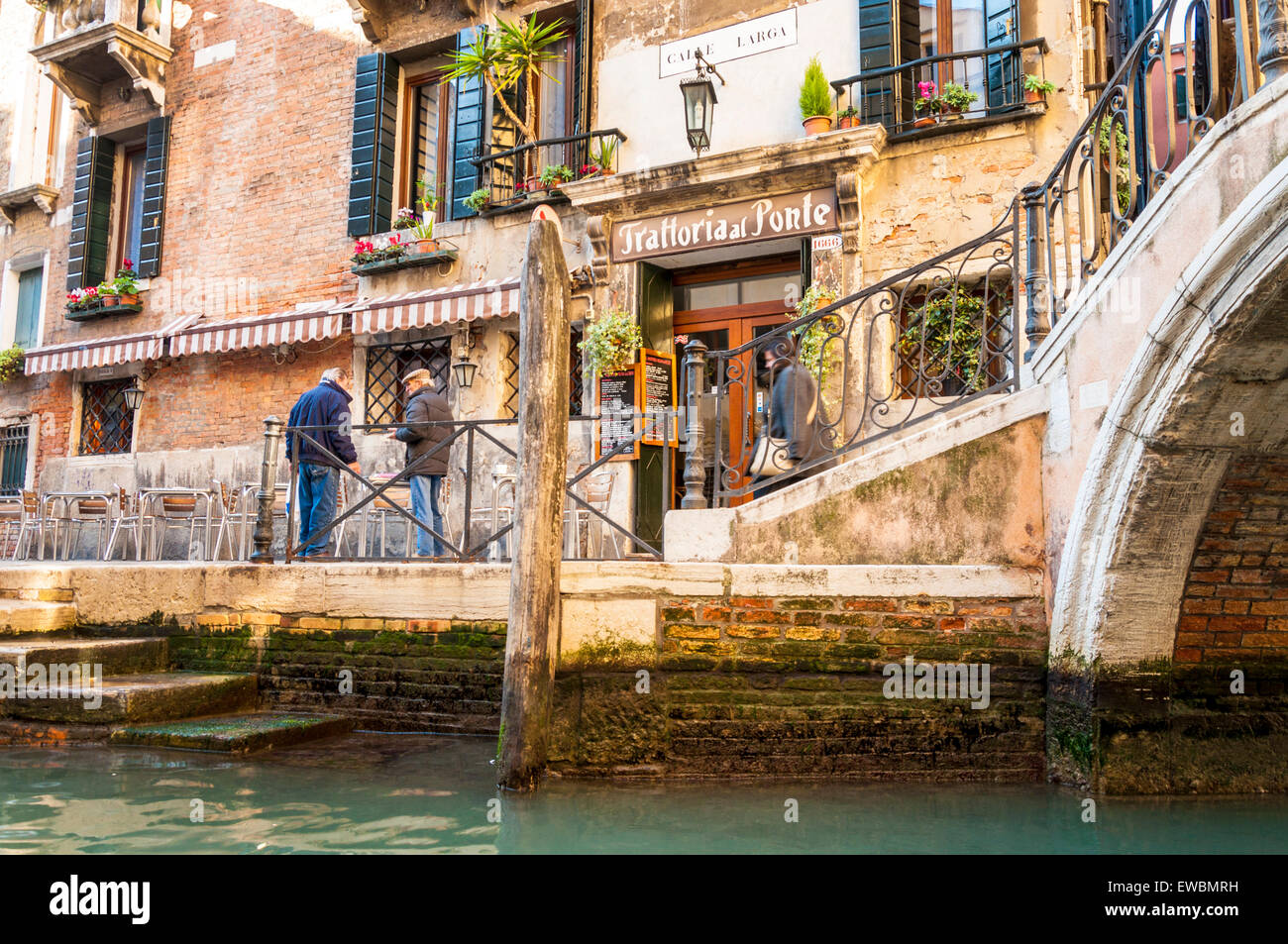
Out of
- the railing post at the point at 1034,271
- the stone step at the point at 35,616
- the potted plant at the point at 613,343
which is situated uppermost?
the potted plant at the point at 613,343

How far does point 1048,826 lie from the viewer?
12.9 feet

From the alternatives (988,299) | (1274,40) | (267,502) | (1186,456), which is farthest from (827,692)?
(267,502)

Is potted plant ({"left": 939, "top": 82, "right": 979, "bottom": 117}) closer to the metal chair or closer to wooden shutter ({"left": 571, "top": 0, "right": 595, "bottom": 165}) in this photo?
wooden shutter ({"left": 571, "top": 0, "right": 595, "bottom": 165})

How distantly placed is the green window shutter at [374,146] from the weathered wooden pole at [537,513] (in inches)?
235

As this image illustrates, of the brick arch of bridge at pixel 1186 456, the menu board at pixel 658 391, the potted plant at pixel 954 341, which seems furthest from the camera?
the menu board at pixel 658 391

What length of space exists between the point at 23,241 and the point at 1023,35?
11.7m

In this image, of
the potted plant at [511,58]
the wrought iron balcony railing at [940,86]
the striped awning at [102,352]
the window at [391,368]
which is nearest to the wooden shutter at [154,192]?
the striped awning at [102,352]

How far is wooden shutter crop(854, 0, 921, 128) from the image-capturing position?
791cm

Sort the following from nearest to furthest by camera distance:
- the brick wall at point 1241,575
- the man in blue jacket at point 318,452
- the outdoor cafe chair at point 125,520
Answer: the brick wall at point 1241,575
the man in blue jacket at point 318,452
the outdoor cafe chair at point 125,520

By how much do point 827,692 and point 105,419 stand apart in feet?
33.0

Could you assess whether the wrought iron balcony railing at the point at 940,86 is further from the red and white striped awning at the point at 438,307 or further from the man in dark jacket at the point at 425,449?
the man in dark jacket at the point at 425,449

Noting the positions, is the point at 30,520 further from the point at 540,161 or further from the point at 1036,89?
the point at 1036,89

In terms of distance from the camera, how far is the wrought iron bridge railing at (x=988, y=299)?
3.94 m
